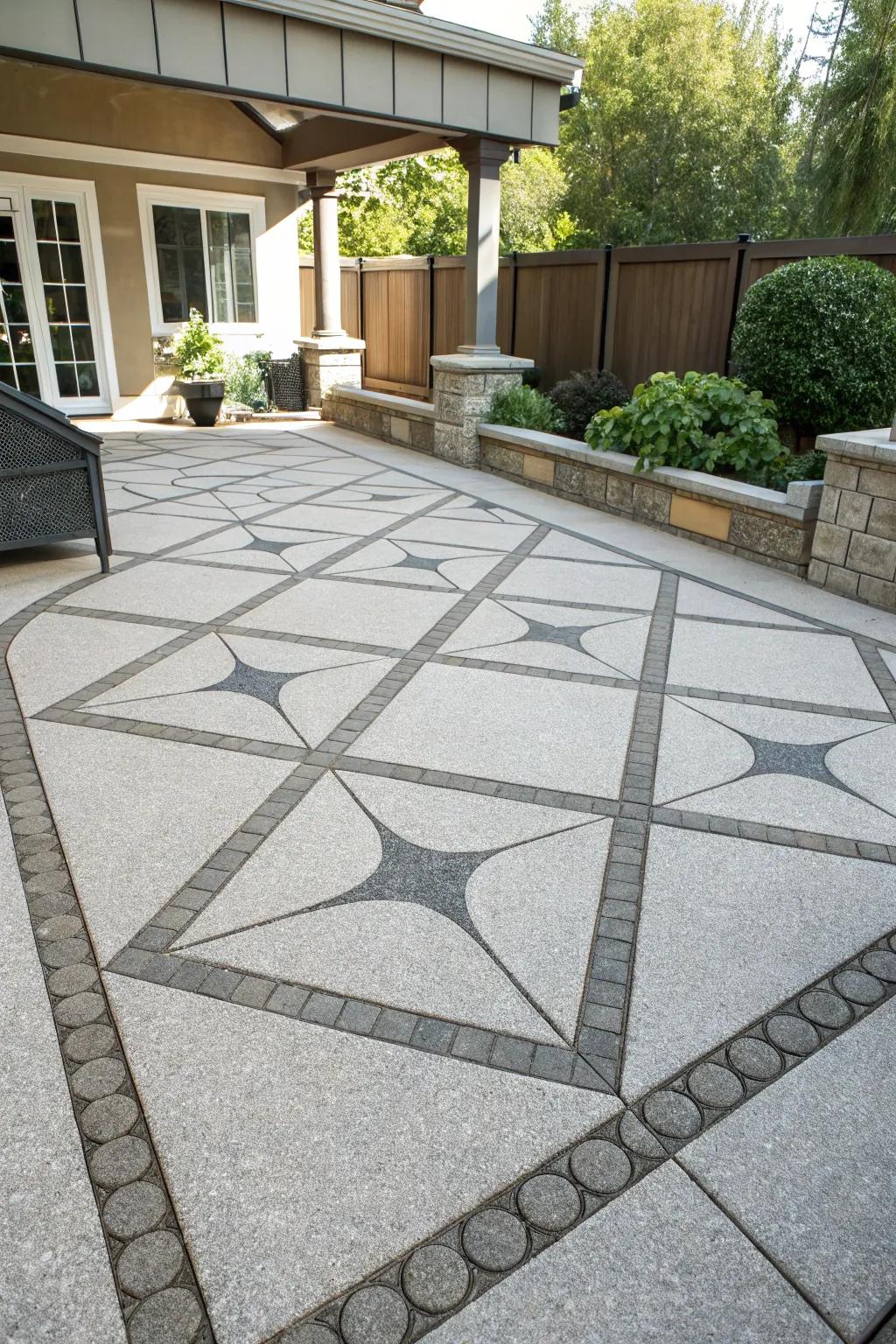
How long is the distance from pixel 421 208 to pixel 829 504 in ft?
63.9

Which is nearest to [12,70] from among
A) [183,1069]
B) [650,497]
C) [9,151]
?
[9,151]

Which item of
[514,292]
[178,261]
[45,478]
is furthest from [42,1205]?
[178,261]

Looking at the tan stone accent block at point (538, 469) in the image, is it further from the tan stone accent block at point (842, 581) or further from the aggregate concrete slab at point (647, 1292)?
the aggregate concrete slab at point (647, 1292)

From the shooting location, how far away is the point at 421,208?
70.6ft

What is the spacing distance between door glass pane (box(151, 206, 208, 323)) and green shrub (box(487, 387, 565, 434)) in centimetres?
500

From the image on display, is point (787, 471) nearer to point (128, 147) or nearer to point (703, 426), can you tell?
point (703, 426)

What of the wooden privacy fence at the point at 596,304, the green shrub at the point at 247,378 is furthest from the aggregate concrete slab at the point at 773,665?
the green shrub at the point at 247,378

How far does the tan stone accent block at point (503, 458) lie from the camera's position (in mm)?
8016

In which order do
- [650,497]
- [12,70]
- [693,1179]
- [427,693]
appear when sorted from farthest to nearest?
1. [12,70]
2. [650,497]
3. [427,693]
4. [693,1179]

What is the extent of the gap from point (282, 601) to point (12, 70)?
810cm

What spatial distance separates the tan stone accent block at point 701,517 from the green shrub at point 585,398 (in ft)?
6.37

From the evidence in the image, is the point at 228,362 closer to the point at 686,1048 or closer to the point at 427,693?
the point at 427,693

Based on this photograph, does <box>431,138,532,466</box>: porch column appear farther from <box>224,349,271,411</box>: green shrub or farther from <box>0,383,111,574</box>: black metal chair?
<box>0,383,111,574</box>: black metal chair

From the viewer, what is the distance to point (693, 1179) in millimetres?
1609
